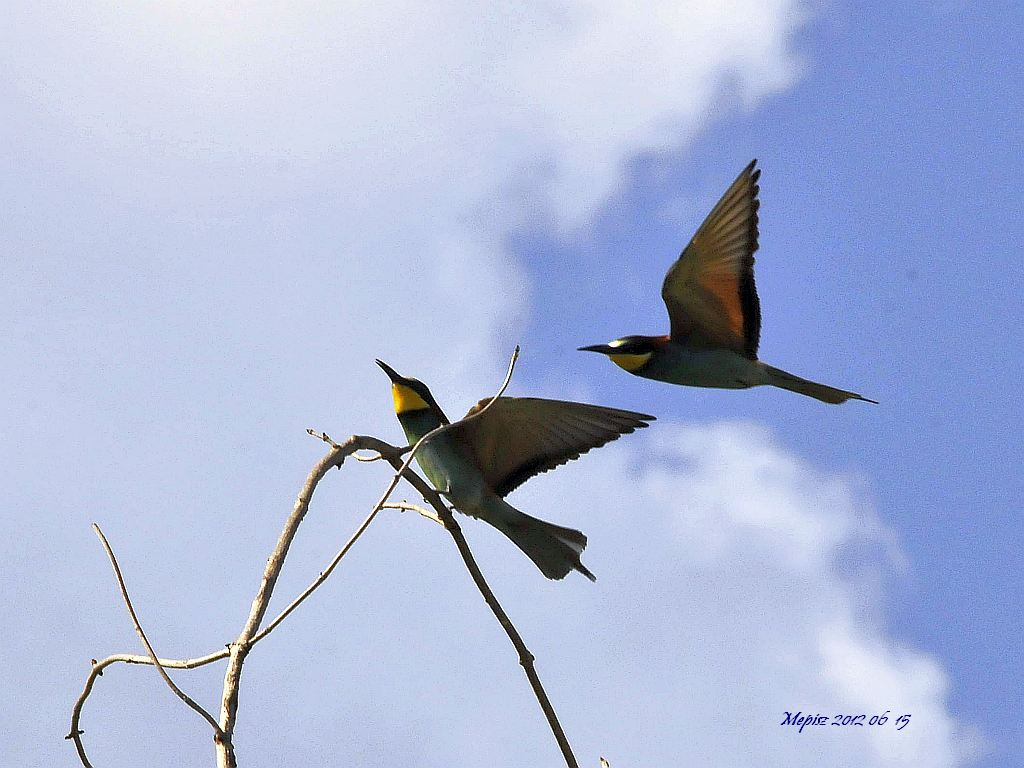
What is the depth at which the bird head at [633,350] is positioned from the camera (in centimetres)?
479

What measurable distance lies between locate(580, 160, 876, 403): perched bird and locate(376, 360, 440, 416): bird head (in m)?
1.28

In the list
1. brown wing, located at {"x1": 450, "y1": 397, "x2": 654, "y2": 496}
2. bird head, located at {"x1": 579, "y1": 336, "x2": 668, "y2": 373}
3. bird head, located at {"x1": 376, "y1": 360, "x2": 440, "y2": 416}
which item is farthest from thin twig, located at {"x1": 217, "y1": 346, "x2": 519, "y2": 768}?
bird head, located at {"x1": 579, "y1": 336, "x2": 668, "y2": 373}

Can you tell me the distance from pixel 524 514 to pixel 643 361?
4.98 ft

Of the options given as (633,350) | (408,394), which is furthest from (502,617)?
(633,350)

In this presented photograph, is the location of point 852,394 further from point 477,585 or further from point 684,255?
point 477,585

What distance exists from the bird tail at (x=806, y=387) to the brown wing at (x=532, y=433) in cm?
165

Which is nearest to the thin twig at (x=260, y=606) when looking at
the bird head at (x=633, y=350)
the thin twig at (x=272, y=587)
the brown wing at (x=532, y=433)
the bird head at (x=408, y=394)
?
the thin twig at (x=272, y=587)

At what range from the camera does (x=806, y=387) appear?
482cm

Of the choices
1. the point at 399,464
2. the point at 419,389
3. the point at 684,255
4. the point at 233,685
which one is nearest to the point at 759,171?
the point at 684,255

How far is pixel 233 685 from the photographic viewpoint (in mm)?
1796

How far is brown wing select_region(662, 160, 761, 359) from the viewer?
182 inches

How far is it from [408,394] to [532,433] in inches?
19.6

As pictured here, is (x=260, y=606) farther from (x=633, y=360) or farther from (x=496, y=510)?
(x=633, y=360)

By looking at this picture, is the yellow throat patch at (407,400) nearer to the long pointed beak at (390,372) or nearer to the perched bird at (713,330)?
the long pointed beak at (390,372)
